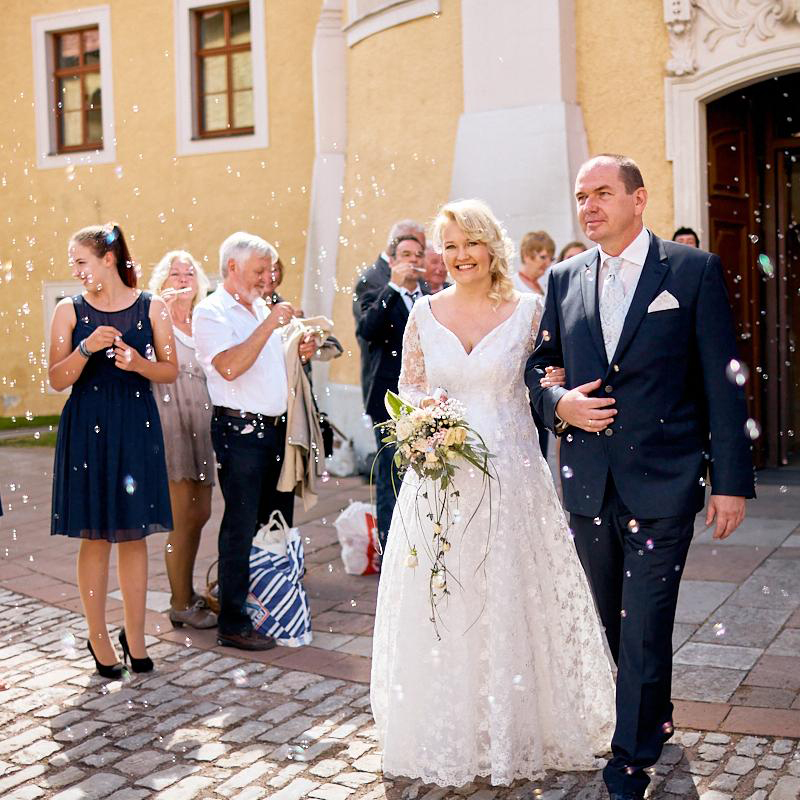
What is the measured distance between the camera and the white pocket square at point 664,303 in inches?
147

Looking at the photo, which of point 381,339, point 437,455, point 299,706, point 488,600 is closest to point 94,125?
point 381,339

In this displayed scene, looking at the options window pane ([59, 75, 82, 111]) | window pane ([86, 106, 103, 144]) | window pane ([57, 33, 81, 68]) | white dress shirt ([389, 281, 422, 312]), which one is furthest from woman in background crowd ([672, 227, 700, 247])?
window pane ([57, 33, 81, 68])

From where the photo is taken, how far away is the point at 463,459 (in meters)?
4.23

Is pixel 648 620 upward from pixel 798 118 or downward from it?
downward

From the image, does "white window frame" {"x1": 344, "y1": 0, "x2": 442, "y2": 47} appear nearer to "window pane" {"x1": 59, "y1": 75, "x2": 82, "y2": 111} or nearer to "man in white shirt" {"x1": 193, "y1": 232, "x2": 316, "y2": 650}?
"man in white shirt" {"x1": 193, "y1": 232, "x2": 316, "y2": 650}

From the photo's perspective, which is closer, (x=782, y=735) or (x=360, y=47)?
(x=782, y=735)

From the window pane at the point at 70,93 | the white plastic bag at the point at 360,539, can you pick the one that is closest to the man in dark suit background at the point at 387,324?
the white plastic bag at the point at 360,539

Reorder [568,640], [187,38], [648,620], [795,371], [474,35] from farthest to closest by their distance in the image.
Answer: [187,38] → [795,371] → [474,35] → [568,640] → [648,620]

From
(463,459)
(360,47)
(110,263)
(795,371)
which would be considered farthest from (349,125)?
(463,459)

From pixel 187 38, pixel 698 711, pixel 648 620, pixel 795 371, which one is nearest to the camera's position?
pixel 648 620

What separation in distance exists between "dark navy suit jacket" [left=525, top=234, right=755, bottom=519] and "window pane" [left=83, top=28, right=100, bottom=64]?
15.4m

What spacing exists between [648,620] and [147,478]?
2.57 m

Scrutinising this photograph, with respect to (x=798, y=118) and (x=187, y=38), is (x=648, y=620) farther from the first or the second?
(x=187, y=38)

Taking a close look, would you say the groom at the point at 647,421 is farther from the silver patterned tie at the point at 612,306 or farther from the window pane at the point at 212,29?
the window pane at the point at 212,29
